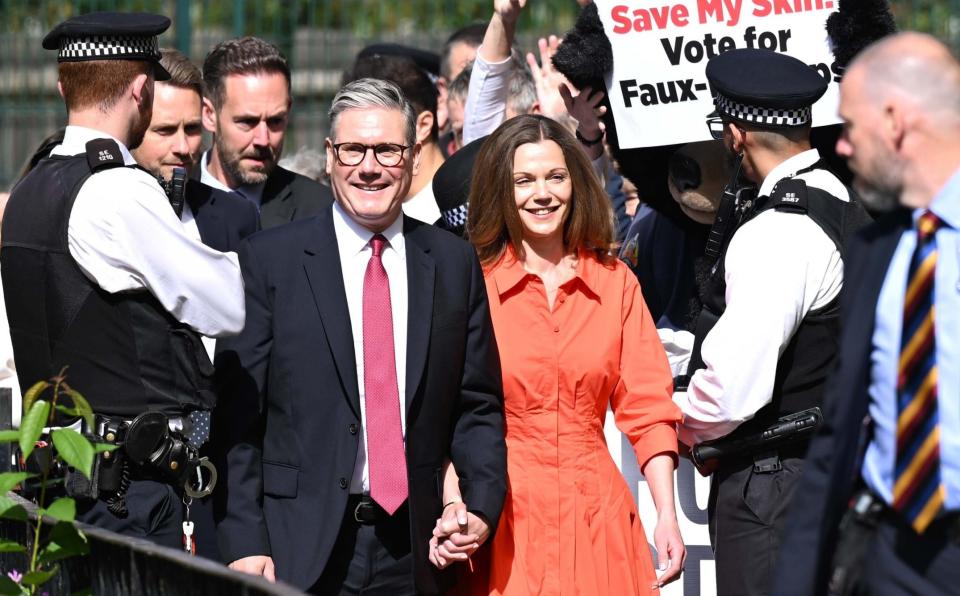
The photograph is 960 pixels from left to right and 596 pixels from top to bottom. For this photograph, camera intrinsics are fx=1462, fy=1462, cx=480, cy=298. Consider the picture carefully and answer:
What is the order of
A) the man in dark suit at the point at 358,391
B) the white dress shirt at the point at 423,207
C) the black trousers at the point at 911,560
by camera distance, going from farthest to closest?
the white dress shirt at the point at 423,207
the man in dark suit at the point at 358,391
the black trousers at the point at 911,560

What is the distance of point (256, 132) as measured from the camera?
6.05 metres

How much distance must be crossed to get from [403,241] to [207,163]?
7.83 ft

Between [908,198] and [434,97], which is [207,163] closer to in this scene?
[434,97]

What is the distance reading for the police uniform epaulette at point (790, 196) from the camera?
4.22 m

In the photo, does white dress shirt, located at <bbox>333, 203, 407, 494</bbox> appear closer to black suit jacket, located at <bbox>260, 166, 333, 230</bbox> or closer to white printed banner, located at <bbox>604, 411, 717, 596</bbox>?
white printed banner, located at <bbox>604, 411, 717, 596</bbox>

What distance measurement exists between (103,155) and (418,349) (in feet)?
3.33

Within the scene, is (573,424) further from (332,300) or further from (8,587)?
(8,587)

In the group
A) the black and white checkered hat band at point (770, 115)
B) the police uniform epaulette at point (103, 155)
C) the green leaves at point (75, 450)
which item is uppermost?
the black and white checkered hat band at point (770, 115)

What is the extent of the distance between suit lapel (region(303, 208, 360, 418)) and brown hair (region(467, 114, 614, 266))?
607 millimetres

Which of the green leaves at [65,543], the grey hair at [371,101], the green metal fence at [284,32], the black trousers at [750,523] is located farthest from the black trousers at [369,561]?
the green metal fence at [284,32]

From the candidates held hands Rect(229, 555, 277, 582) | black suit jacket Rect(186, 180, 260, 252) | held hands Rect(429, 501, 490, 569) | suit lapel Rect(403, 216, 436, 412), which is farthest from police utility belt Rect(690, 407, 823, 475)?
black suit jacket Rect(186, 180, 260, 252)

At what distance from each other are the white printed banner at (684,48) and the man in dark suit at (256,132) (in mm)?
1527

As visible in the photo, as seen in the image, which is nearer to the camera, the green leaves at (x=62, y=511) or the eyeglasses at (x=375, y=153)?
the green leaves at (x=62, y=511)

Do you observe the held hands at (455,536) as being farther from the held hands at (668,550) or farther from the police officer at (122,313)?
the police officer at (122,313)
